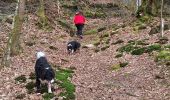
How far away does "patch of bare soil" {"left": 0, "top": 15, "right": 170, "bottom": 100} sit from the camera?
1435cm

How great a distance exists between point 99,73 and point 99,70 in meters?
0.65

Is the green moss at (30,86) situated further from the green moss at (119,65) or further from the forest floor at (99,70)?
the green moss at (119,65)

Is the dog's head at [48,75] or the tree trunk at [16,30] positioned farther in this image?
the tree trunk at [16,30]

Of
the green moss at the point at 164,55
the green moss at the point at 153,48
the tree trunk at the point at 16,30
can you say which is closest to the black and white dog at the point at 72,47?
the tree trunk at the point at 16,30

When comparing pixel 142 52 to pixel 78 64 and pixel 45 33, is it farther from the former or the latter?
pixel 45 33

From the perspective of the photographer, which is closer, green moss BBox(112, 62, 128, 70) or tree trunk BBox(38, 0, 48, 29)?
green moss BBox(112, 62, 128, 70)

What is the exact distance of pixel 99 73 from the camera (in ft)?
58.7

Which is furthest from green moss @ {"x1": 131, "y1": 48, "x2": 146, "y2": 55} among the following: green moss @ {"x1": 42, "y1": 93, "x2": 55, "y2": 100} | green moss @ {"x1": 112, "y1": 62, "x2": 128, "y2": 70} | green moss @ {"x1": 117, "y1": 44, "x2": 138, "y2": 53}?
green moss @ {"x1": 42, "y1": 93, "x2": 55, "y2": 100}

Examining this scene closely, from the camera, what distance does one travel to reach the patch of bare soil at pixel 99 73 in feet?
47.1

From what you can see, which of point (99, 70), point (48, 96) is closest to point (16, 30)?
point (99, 70)

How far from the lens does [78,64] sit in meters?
19.7

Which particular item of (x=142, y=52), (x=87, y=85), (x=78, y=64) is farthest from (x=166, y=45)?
(x=87, y=85)

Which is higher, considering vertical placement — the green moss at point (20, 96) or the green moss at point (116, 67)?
the green moss at point (20, 96)

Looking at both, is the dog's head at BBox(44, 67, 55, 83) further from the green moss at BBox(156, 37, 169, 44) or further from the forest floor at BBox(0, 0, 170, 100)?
the green moss at BBox(156, 37, 169, 44)
